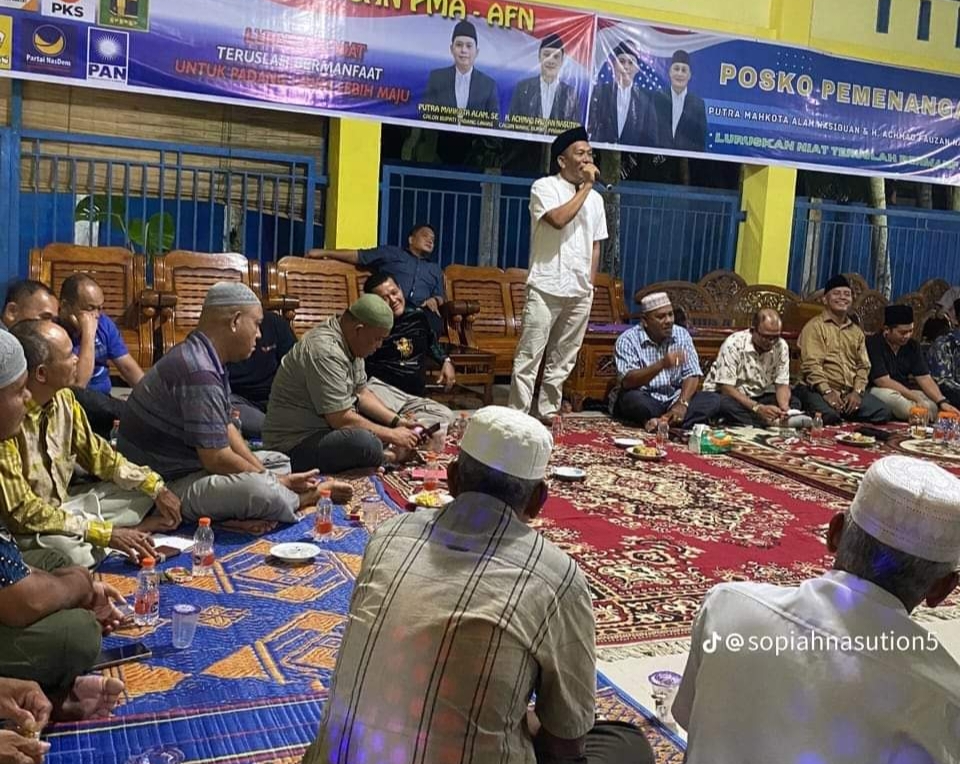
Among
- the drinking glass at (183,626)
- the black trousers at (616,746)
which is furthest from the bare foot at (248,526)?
the black trousers at (616,746)

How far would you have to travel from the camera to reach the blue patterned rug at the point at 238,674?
94.1 inches

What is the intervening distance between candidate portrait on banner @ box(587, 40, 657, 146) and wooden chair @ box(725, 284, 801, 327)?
170cm

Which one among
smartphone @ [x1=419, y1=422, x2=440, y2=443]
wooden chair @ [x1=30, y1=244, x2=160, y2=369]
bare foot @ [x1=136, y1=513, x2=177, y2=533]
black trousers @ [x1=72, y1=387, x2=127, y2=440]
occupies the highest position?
wooden chair @ [x1=30, y1=244, x2=160, y2=369]

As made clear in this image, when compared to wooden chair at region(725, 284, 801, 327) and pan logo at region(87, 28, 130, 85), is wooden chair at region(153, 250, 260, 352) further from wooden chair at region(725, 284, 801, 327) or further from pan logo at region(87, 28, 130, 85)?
wooden chair at region(725, 284, 801, 327)

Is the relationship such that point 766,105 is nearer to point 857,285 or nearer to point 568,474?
Result: point 857,285

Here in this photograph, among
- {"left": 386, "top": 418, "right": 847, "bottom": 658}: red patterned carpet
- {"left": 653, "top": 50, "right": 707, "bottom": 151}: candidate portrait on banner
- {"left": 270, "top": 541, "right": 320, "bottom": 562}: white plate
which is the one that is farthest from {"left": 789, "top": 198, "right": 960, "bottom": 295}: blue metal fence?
{"left": 270, "top": 541, "right": 320, "bottom": 562}: white plate

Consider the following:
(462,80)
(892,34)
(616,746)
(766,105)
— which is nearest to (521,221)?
(462,80)

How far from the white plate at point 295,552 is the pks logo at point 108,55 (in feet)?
13.8

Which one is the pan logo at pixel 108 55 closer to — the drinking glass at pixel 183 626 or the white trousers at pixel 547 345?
the white trousers at pixel 547 345

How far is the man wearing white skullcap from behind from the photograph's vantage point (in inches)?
56.6

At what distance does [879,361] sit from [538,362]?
289 centimetres

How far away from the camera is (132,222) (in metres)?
7.42

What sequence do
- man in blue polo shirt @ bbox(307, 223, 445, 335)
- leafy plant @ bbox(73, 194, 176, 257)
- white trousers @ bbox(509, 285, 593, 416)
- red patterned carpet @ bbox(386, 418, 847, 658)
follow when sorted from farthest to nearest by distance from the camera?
leafy plant @ bbox(73, 194, 176, 257) < man in blue polo shirt @ bbox(307, 223, 445, 335) < white trousers @ bbox(509, 285, 593, 416) < red patterned carpet @ bbox(386, 418, 847, 658)

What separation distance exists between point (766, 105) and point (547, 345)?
3.62 meters
